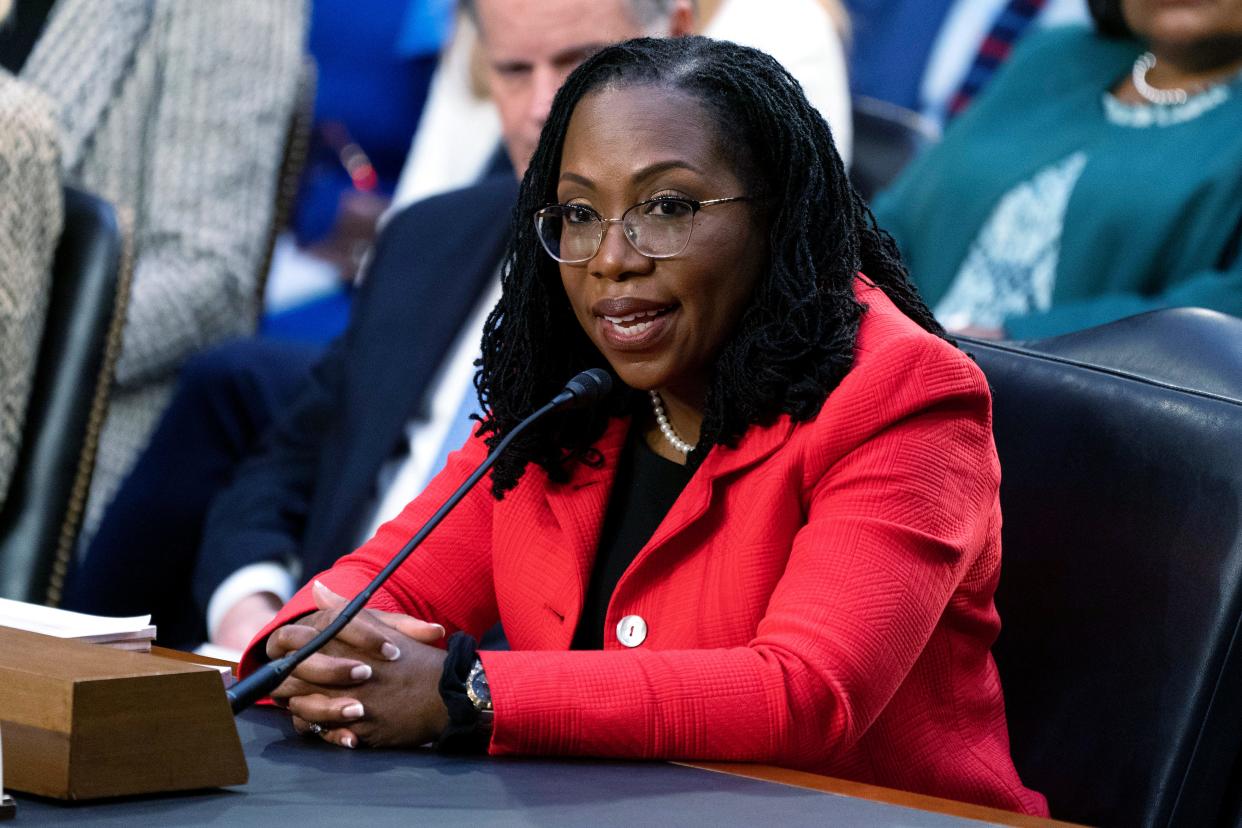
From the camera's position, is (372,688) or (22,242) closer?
(372,688)

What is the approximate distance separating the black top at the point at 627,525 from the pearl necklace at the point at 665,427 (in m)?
0.02

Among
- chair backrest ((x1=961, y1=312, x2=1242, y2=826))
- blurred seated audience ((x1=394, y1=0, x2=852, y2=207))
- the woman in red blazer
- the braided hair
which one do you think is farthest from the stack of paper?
blurred seated audience ((x1=394, y1=0, x2=852, y2=207))

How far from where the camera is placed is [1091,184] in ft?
8.23

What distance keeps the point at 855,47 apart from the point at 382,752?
294 cm

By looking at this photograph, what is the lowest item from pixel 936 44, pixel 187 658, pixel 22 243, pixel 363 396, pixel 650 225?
pixel 936 44

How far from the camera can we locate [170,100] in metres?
3.03

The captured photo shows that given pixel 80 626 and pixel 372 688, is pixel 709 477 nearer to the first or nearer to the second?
pixel 372 688

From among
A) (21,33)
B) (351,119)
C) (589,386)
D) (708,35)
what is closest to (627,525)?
(589,386)

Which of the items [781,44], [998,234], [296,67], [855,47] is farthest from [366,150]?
[998,234]

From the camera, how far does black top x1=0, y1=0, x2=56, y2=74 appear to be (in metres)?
2.94

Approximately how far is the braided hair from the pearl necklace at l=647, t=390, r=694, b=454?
0.06 metres

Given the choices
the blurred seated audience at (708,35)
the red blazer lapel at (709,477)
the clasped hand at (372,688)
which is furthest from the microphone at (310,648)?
the blurred seated audience at (708,35)

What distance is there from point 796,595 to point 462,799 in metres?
0.32

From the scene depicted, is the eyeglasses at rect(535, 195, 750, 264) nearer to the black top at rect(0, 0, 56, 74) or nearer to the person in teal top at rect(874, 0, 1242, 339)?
Result: the person in teal top at rect(874, 0, 1242, 339)
